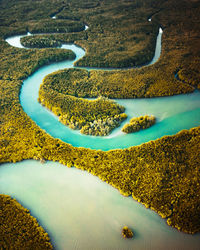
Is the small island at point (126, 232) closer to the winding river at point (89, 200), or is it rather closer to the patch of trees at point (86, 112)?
the winding river at point (89, 200)

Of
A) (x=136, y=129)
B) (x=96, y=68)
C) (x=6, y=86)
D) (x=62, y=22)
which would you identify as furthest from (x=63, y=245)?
(x=62, y=22)

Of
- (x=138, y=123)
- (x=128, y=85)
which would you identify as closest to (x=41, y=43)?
(x=128, y=85)

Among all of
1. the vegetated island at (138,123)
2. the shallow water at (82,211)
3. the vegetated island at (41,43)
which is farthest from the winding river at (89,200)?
the vegetated island at (41,43)

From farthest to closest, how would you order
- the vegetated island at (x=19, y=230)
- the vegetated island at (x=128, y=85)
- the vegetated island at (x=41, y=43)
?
1. the vegetated island at (x=41, y=43)
2. the vegetated island at (x=128, y=85)
3. the vegetated island at (x=19, y=230)

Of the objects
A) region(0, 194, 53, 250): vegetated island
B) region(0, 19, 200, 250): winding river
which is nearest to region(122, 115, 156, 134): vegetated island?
region(0, 19, 200, 250): winding river

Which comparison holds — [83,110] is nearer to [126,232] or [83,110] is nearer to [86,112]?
[86,112]
